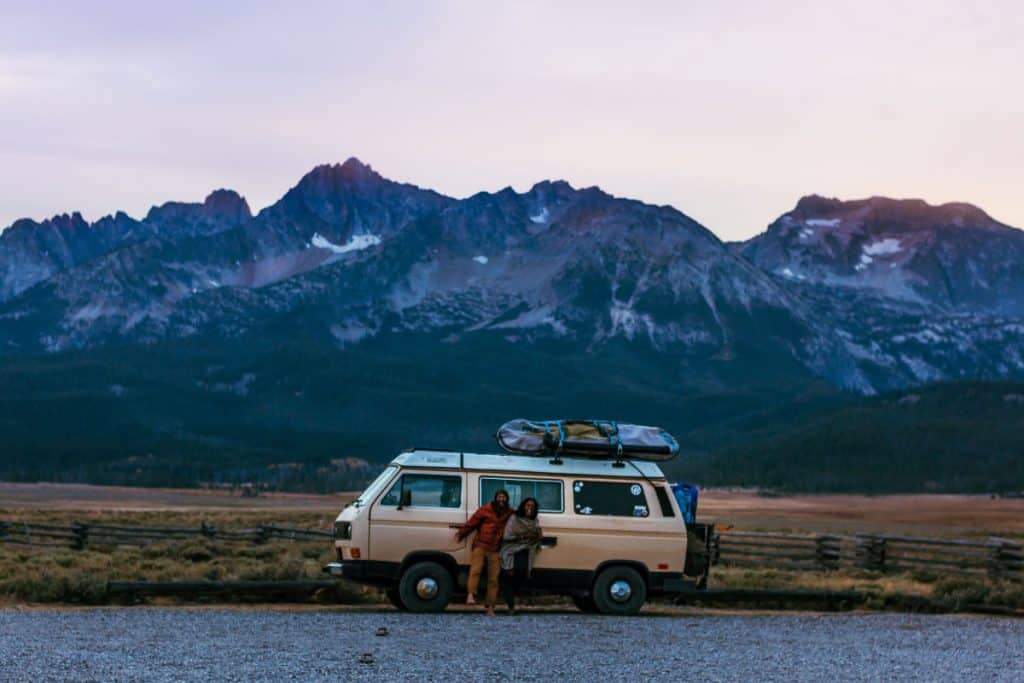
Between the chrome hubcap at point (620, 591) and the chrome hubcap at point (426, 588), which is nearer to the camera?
the chrome hubcap at point (426, 588)

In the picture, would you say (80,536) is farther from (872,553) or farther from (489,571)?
(489,571)

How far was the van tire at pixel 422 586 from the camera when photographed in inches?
957

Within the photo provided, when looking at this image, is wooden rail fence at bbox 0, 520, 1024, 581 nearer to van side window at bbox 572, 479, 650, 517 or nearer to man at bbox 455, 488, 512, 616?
van side window at bbox 572, 479, 650, 517

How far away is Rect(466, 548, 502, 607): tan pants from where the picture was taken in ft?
79.1

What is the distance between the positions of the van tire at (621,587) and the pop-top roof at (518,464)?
146 cm

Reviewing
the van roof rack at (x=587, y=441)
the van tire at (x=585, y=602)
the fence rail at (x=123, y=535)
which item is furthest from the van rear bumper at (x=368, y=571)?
the fence rail at (x=123, y=535)

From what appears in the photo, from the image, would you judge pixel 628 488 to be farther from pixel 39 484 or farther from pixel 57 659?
pixel 39 484

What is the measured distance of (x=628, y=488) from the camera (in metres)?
25.0

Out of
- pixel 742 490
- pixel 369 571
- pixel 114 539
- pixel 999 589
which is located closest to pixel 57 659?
pixel 369 571

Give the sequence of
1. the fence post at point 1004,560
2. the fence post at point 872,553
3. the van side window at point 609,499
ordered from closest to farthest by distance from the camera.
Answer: the van side window at point 609,499 → the fence post at point 1004,560 → the fence post at point 872,553

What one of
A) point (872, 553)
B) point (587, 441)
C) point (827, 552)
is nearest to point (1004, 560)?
point (872, 553)

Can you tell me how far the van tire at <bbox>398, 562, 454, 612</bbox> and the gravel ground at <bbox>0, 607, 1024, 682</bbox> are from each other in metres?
0.30

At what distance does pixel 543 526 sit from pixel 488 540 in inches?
40.8

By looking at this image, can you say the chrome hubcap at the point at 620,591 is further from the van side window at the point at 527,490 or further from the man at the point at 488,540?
the man at the point at 488,540
